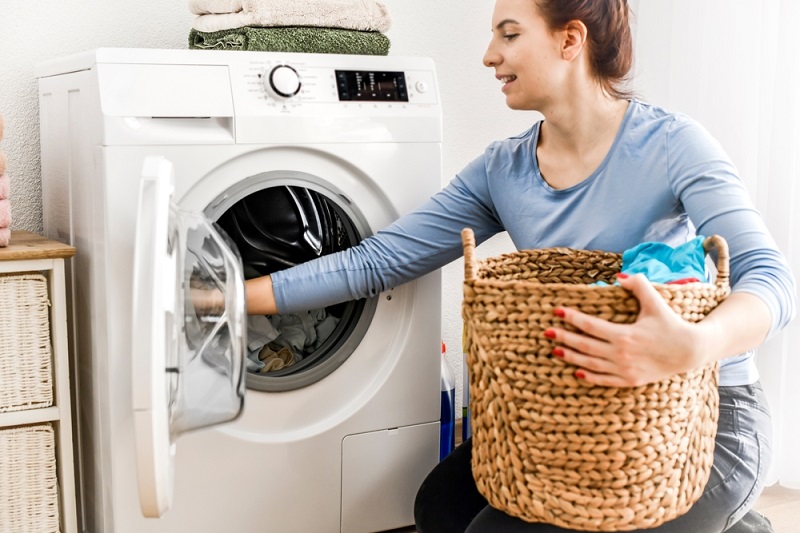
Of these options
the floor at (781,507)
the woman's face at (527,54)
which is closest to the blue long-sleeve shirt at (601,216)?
the woman's face at (527,54)

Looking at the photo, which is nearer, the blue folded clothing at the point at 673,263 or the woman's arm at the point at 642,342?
the woman's arm at the point at 642,342

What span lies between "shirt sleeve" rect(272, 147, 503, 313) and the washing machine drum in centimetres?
9

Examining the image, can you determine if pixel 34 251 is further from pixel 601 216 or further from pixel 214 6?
pixel 601 216

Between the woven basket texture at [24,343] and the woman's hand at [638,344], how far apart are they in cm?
89

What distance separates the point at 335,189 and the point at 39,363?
0.59m

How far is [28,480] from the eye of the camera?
1521 mm

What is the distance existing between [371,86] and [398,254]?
12.5 inches

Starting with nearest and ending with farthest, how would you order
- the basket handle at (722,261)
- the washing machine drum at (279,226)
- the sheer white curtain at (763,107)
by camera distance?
the basket handle at (722,261) < the washing machine drum at (279,226) < the sheer white curtain at (763,107)

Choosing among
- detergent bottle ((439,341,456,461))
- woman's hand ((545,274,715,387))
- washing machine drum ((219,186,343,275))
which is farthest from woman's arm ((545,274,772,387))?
detergent bottle ((439,341,456,461))

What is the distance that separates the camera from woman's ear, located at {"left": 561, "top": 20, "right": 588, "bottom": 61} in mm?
1463

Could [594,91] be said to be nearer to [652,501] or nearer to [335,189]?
[335,189]

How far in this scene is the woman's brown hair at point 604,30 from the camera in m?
1.45

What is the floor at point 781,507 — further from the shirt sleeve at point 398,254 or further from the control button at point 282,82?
the control button at point 282,82

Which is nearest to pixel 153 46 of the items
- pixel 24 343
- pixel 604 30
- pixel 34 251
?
pixel 34 251
